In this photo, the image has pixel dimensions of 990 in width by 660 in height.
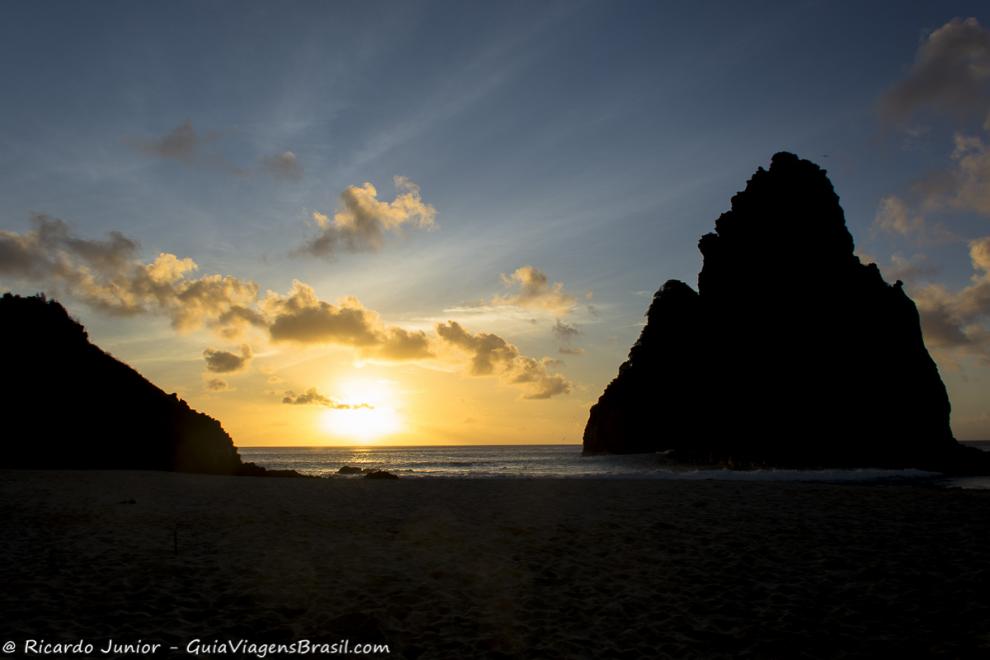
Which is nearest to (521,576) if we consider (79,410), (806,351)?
(79,410)

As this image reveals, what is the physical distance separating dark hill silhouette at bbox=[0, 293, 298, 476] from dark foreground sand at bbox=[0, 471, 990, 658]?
1742 centimetres

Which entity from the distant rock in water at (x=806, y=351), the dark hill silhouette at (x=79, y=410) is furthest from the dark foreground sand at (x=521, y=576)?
the distant rock in water at (x=806, y=351)

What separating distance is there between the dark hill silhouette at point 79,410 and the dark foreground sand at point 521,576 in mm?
17418

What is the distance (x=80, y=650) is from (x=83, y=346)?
36.5 meters

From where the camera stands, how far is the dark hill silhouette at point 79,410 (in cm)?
3278

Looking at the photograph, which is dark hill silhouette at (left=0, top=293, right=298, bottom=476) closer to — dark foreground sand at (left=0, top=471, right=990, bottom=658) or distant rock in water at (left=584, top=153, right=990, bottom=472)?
dark foreground sand at (left=0, top=471, right=990, bottom=658)

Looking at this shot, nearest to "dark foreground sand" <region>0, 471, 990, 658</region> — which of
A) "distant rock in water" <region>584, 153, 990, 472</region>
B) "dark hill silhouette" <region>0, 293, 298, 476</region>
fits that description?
"dark hill silhouette" <region>0, 293, 298, 476</region>

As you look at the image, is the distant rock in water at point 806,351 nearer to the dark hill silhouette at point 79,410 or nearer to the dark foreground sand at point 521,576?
the dark foreground sand at point 521,576

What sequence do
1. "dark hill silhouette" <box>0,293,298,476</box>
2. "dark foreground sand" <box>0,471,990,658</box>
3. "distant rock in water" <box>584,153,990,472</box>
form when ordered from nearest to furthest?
1. "dark foreground sand" <box>0,471,990,658</box>
2. "dark hill silhouette" <box>0,293,298,476</box>
3. "distant rock in water" <box>584,153,990,472</box>

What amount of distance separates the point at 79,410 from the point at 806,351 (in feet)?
209

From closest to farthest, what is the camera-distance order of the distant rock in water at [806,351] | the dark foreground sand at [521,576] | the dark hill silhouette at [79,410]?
the dark foreground sand at [521,576] < the dark hill silhouette at [79,410] < the distant rock in water at [806,351]

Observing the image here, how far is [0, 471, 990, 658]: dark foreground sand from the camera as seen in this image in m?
7.68

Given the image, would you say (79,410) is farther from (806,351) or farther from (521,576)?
(806,351)

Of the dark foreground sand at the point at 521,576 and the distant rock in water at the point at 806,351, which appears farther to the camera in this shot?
the distant rock in water at the point at 806,351
